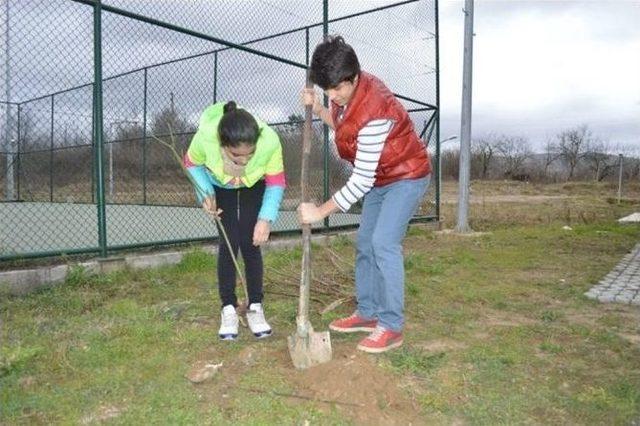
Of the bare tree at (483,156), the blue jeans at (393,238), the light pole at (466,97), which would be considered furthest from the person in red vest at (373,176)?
the bare tree at (483,156)

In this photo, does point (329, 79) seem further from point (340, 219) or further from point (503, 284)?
point (340, 219)

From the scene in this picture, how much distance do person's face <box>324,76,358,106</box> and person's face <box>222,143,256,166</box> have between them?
482 mm

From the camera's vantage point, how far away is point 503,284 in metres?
4.91

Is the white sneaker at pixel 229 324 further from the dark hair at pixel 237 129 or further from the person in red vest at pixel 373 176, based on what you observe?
the dark hair at pixel 237 129

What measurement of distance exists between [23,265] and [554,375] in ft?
14.2

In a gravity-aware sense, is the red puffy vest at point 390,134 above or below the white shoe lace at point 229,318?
above

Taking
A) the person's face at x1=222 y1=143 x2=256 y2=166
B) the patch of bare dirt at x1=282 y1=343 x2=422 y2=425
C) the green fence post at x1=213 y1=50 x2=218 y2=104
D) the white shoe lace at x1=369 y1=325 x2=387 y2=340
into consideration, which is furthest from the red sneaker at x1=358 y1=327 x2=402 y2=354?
the green fence post at x1=213 y1=50 x2=218 y2=104

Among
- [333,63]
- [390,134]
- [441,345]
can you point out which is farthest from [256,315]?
[333,63]

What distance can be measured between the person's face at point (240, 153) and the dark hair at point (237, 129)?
0.02 metres

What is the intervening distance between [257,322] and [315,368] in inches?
29.6

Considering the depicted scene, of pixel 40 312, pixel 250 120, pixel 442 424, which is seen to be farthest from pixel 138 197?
pixel 442 424

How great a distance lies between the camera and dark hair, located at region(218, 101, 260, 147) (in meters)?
2.64

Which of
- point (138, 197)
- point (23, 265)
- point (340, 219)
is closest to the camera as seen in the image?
point (23, 265)

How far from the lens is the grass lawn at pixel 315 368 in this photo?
225cm
